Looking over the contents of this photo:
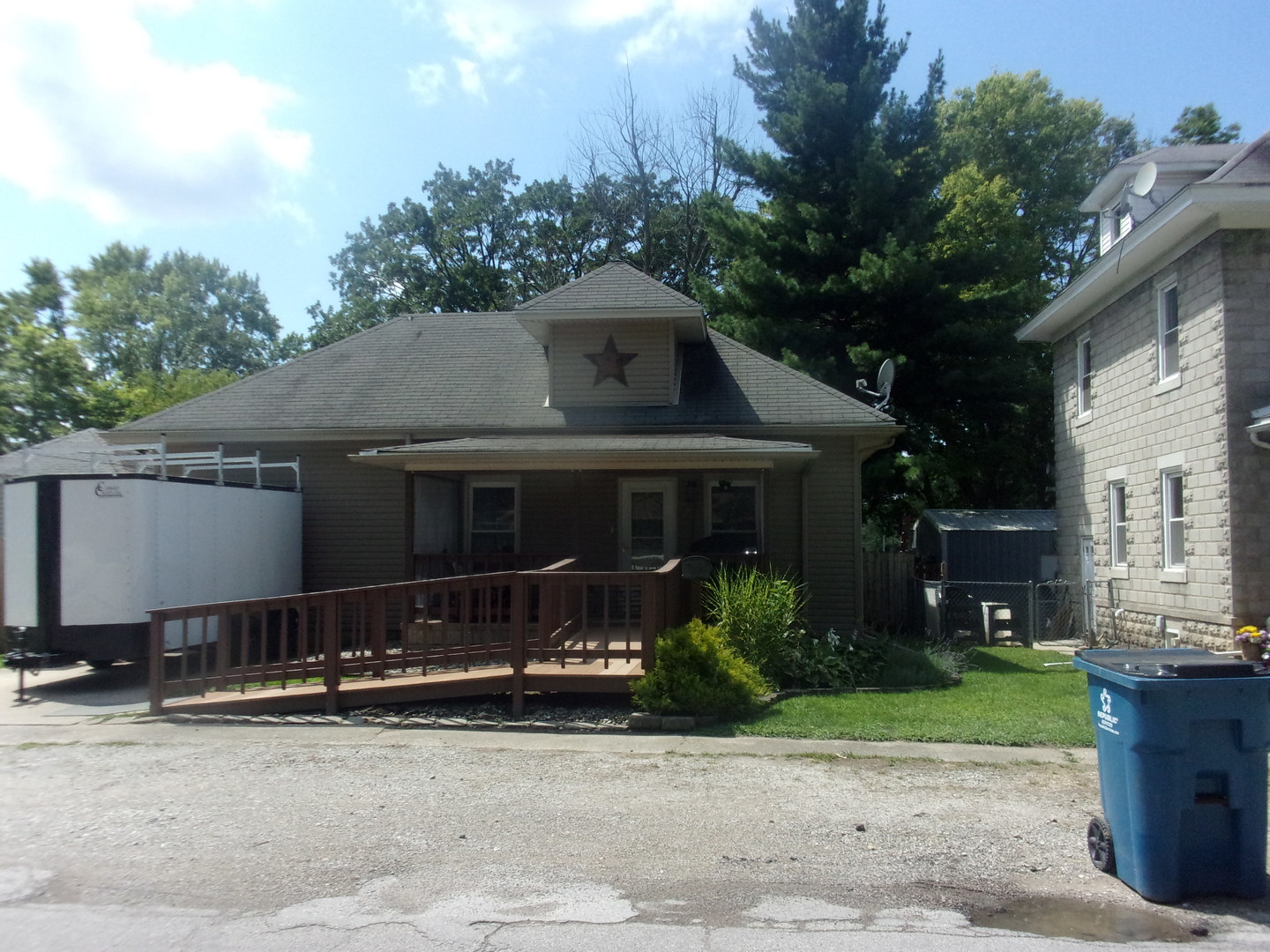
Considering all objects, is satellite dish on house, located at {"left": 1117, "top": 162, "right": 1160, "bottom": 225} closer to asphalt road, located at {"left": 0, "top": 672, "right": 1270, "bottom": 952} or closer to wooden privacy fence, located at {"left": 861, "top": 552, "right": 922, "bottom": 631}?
wooden privacy fence, located at {"left": 861, "top": 552, "right": 922, "bottom": 631}

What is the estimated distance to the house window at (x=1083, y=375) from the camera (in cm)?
1720

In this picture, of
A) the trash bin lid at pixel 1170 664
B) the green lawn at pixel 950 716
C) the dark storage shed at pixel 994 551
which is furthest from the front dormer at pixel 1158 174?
the trash bin lid at pixel 1170 664

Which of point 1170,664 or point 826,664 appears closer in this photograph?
point 1170,664

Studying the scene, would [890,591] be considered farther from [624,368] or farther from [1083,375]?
[624,368]

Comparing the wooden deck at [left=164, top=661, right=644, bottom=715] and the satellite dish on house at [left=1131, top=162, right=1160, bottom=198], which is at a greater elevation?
the satellite dish on house at [left=1131, top=162, right=1160, bottom=198]

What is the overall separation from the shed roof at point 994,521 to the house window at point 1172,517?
4.95m

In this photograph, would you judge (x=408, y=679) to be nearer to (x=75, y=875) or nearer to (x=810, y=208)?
(x=75, y=875)

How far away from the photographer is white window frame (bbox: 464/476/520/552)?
48.8ft

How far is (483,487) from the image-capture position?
1509cm

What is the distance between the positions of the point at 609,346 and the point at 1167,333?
8.33m

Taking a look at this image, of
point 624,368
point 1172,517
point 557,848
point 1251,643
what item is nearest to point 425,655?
point 557,848

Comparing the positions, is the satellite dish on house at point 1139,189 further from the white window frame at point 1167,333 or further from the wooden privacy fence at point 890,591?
the wooden privacy fence at point 890,591

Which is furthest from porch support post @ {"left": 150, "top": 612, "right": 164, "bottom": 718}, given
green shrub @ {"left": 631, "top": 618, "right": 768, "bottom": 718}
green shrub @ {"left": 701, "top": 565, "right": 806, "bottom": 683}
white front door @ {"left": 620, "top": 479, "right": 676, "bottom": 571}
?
white front door @ {"left": 620, "top": 479, "right": 676, "bottom": 571}

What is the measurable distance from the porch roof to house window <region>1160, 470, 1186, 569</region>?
5.64 meters
